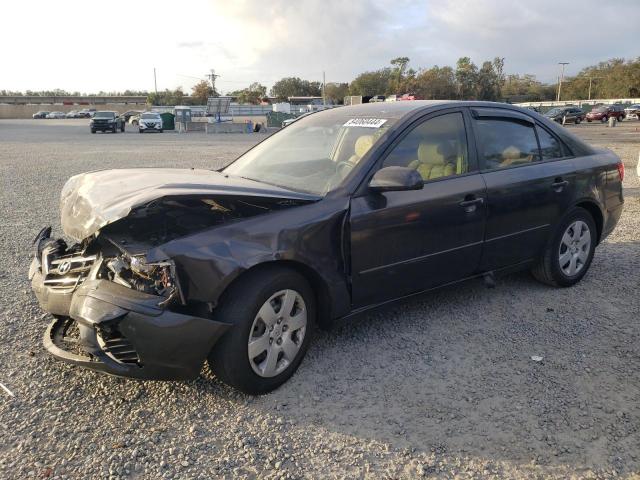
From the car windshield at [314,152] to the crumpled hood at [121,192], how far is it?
0.24 meters

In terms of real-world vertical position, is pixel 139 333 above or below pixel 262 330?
above

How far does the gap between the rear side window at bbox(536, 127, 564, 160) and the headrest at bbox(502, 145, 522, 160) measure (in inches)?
13.4

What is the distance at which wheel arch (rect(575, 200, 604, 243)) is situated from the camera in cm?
483

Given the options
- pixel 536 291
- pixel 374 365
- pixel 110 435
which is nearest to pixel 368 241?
pixel 374 365

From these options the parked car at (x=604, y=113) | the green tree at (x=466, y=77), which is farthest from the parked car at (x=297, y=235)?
the green tree at (x=466, y=77)

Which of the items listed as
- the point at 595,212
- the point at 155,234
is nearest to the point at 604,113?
the point at 595,212

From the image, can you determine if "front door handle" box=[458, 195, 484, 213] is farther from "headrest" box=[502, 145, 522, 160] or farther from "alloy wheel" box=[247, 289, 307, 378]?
"alloy wheel" box=[247, 289, 307, 378]

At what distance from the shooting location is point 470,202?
386cm

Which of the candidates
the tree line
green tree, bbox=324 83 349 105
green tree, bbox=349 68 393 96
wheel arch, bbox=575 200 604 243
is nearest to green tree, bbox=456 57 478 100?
the tree line

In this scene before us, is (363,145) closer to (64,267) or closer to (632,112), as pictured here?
(64,267)

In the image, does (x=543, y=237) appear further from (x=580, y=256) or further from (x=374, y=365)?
(x=374, y=365)

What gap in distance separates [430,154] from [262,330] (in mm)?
1817

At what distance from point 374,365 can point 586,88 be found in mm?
105313

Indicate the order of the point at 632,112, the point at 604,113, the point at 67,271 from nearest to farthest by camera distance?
the point at 67,271 → the point at 604,113 → the point at 632,112
